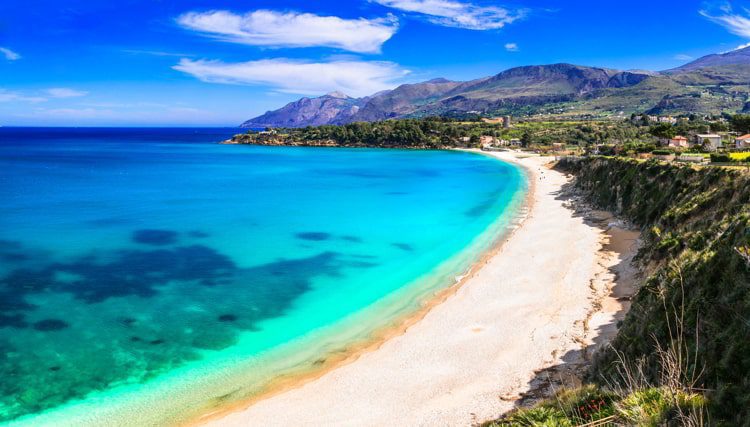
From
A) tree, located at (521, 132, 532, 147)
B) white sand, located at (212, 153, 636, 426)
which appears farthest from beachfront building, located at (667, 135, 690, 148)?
tree, located at (521, 132, 532, 147)

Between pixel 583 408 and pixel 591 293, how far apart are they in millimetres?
13398

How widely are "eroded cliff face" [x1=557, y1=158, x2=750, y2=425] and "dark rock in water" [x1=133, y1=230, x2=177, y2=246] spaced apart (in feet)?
107

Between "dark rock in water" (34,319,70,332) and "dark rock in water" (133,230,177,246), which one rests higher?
"dark rock in water" (133,230,177,246)

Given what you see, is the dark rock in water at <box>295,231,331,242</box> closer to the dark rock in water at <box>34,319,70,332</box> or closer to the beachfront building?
the dark rock in water at <box>34,319,70,332</box>

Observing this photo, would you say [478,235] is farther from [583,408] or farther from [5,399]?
[5,399]

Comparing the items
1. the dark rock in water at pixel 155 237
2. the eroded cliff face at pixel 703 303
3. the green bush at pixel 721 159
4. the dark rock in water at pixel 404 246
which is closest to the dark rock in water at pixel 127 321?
the dark rock in water at pixel 155 237

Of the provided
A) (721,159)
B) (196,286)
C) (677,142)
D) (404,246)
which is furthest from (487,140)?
(196,286)

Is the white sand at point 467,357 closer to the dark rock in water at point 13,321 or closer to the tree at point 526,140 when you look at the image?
the dark rock in water at point 13,321

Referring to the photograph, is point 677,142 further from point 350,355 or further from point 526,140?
point 526,140

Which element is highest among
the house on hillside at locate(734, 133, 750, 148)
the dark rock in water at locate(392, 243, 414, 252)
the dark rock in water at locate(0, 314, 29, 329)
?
the house on hillside at locate(734, 133, 750, 148)

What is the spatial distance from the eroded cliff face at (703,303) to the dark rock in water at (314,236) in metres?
23.2

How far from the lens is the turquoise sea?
52.3 ft

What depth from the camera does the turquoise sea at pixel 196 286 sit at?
15.9 meters

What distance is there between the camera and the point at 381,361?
55.3ft
